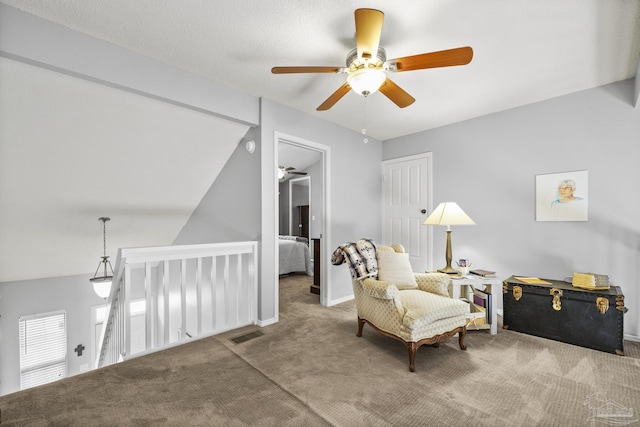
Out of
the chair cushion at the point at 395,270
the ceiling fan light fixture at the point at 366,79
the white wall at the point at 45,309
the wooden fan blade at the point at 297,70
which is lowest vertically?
the white wall at the point at 45,309

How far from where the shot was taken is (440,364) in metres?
2.25

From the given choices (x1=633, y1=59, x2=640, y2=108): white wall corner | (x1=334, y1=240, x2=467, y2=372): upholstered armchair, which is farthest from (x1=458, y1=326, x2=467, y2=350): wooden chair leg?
(x1=633, y1=59, x2=640, y2=108): white wall corner

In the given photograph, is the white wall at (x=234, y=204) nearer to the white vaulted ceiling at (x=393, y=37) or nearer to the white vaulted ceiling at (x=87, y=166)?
the white vaulted ceiling at (x=87, y=166)

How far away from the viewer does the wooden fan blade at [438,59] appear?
1.63m

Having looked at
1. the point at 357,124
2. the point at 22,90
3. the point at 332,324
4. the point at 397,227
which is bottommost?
the point at 332,324

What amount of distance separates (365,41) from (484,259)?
121 inches

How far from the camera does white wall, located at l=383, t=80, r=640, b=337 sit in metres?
2.71

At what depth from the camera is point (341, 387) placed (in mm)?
1942

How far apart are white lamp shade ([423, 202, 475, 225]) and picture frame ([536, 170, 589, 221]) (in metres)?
0.96

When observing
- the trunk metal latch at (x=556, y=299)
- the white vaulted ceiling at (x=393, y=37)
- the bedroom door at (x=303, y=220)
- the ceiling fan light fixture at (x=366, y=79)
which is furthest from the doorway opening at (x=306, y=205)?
the trunk metal latch at (x=556, y=299)

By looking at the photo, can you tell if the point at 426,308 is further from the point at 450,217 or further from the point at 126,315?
the point at 126,315

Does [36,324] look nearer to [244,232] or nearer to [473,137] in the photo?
[244,232]

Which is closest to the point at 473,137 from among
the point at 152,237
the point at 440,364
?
the point at 440,364

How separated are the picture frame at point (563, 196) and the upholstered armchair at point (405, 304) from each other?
59.4 inches
